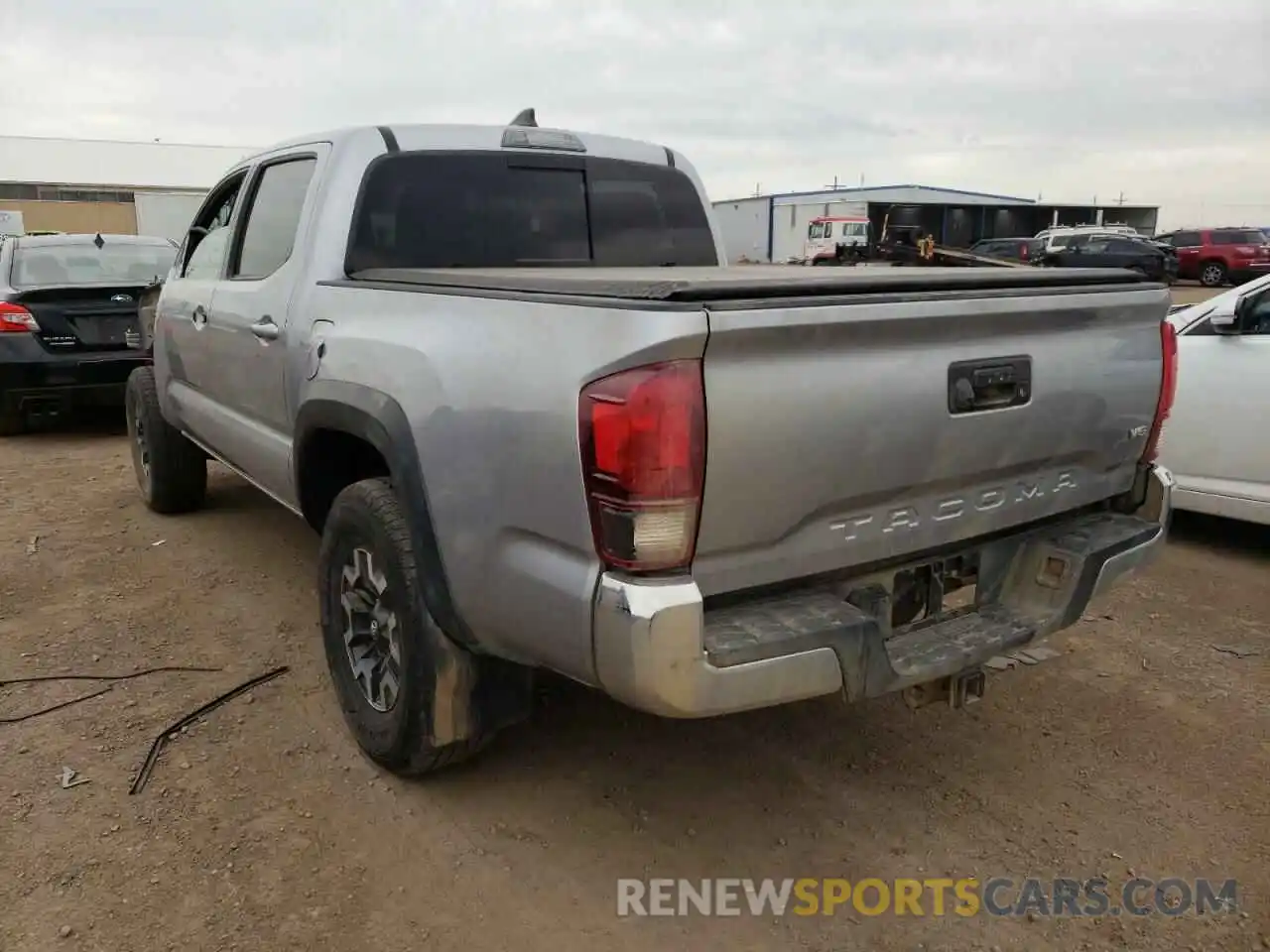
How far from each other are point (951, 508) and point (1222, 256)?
98.7 feet

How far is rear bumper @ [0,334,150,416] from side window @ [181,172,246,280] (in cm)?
329

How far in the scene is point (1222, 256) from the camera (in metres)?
27.9

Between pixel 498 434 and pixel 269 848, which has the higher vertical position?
pixel 498 434

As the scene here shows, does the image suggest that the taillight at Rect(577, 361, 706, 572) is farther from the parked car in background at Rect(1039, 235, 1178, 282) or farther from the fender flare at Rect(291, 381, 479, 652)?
the parked car in background at Rect(1039, 235, 1178, 282)

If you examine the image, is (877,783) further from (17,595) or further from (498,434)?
(17,595)

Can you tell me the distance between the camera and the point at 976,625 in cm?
280

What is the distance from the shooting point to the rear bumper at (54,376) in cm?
812

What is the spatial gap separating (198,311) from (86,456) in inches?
163

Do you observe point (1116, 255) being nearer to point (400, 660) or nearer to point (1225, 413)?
point (1225, 413)

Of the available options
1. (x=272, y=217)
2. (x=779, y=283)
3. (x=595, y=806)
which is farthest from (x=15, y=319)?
(x=779, y=283)

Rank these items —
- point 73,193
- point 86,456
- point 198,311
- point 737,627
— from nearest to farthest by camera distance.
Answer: point 737,627 → point 198,311 → point 86,456 → point 73,193

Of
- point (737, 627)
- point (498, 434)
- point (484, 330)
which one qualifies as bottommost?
point (737, 627)

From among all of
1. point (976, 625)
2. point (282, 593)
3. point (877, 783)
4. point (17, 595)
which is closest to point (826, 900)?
point (877, 783)

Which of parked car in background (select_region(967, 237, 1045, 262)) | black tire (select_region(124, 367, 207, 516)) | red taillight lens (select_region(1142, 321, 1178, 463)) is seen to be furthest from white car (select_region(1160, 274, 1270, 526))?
parked car in background (select_region(967, 237, 1045, 262))
